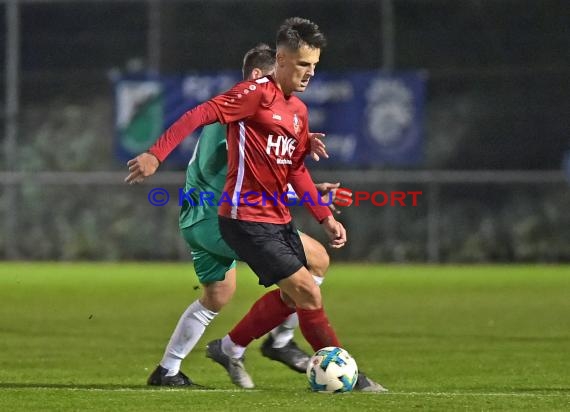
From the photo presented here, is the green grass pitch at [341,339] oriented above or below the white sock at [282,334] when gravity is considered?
below

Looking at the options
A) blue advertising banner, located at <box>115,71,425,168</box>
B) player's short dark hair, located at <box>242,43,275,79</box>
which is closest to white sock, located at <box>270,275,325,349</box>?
player's short dark hair, located at <box>242,43,275,79</box>

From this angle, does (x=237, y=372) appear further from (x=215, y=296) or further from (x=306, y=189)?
(x=306, y=189)

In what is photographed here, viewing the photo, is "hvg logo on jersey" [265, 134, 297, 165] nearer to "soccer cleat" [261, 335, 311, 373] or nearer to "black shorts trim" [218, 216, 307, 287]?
"black shorts trim" [218, 216, 307, 287]

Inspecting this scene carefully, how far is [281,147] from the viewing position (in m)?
8.48

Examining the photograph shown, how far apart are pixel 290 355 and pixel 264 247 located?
142 centimetres

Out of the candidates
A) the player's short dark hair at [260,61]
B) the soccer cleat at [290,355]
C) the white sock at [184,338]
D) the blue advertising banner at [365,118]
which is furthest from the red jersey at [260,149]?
the blue advertising banner at [365,118]

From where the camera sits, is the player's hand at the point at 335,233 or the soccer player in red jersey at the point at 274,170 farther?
the player's hand at the point at 335,233

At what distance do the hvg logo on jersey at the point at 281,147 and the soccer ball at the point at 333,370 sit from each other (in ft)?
3.61

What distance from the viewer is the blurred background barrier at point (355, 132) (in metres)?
25.1

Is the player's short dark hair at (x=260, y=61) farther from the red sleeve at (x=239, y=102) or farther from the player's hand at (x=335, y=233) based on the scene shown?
the player's hand at (x=335, y=233)

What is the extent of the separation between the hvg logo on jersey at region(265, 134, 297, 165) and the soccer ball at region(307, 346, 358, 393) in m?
1.10

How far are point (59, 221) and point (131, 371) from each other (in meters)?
16.1

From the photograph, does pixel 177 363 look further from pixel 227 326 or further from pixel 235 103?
pixel 227 326

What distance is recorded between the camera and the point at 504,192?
2506cm
